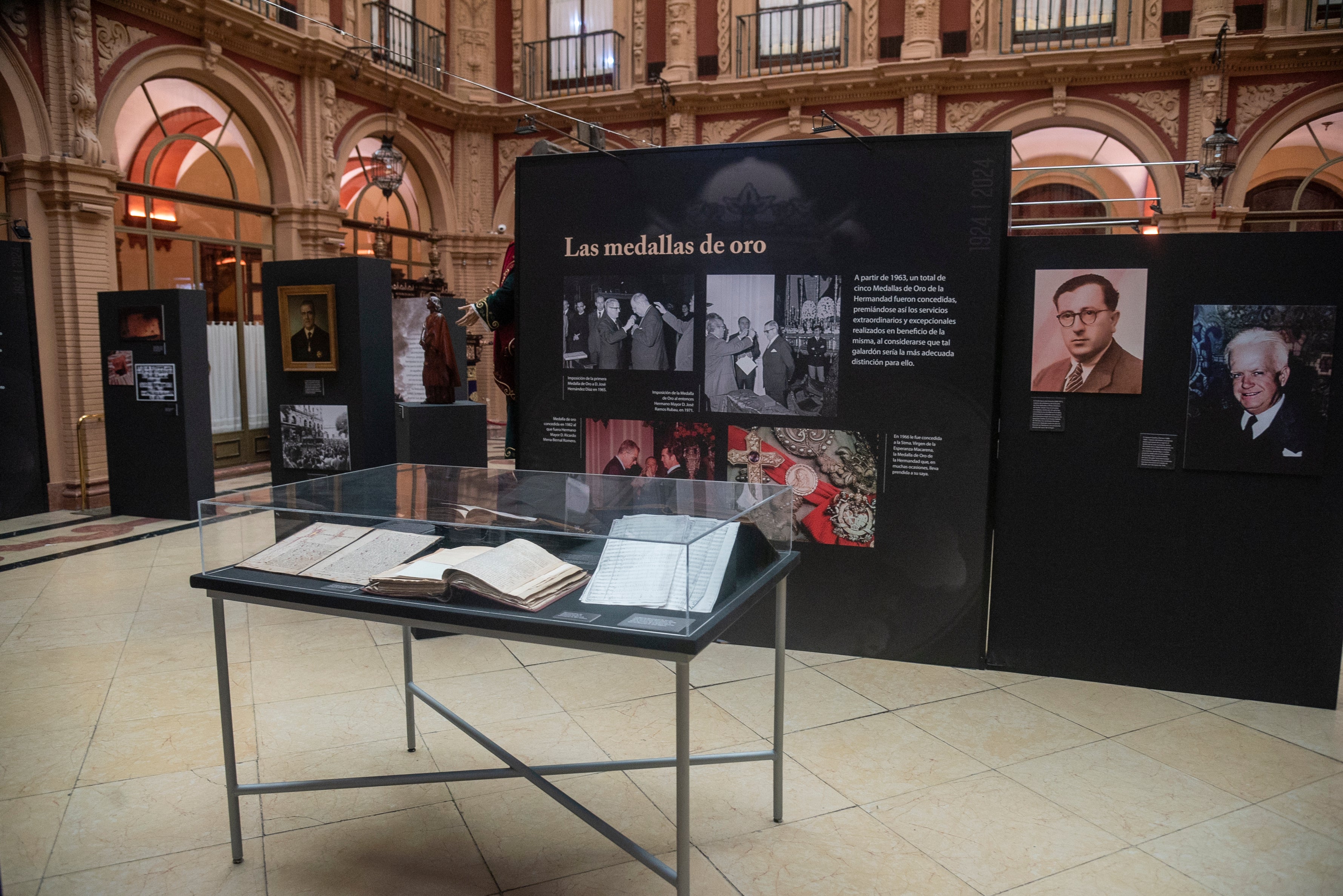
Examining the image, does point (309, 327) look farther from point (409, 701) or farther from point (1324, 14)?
point (1324, 14)

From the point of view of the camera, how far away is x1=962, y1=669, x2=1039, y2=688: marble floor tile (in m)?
4.10

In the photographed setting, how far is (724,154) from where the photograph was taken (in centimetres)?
438

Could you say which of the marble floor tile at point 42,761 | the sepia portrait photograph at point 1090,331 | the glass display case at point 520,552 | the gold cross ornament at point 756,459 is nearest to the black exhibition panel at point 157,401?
the marble floor tile at point 42,761

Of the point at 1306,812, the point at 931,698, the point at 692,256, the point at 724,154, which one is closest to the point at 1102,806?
the point at 1306,812

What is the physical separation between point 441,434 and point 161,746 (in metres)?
2.48

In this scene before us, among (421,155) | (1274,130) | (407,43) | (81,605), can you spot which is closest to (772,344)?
(81,605)

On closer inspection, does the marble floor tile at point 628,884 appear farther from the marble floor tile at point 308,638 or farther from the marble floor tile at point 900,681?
the marble floor tile at point 308,638

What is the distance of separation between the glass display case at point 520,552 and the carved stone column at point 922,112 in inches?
456

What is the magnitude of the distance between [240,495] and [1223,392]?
3.82 meters

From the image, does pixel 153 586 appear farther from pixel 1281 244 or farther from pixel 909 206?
pixel 1281 244

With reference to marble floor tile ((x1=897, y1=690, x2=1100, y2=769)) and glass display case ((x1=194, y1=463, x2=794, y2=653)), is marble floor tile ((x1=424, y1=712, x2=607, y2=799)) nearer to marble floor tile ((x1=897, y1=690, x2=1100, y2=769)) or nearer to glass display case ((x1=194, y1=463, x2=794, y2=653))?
glass display case ((x1=194, y1=463, x2=794, y2=653))

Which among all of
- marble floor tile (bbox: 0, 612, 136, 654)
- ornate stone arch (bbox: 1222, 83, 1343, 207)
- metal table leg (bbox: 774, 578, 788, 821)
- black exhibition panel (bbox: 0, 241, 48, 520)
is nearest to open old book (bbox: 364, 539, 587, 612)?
metal table leg (bbox: 774, 578, 788, 821)

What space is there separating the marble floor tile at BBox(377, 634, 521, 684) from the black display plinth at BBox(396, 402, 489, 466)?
3.92 feet

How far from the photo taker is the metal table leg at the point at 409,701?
338cm
